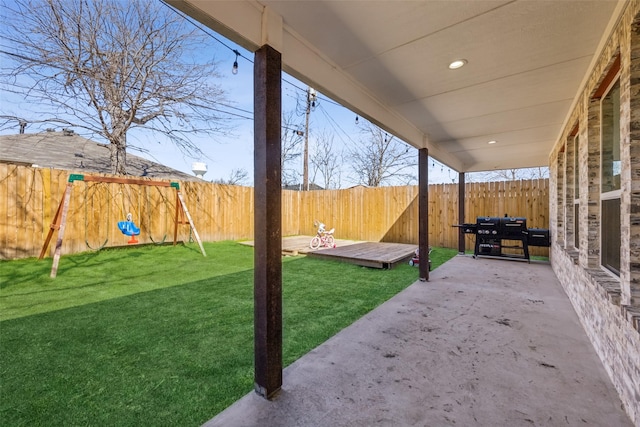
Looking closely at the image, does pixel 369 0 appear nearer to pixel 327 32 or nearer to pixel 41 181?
pixel 327 32

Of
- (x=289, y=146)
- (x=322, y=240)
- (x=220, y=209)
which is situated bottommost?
(x=322, y=240)

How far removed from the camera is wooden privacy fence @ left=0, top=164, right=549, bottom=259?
5.56 meters

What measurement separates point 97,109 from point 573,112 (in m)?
11.6

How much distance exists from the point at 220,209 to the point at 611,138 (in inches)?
340

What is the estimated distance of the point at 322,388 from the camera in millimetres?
1822

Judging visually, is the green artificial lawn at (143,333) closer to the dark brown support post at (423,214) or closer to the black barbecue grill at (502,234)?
the dark brown support post at (423,214)

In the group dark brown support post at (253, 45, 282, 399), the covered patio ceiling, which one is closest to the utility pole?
the covered patio ceiling

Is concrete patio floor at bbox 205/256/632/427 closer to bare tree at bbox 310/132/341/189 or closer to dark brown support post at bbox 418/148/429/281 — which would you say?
dark brown support post at bbox 418/148/429/281

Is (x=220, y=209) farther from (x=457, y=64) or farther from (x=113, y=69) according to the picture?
(x=457, y=64)

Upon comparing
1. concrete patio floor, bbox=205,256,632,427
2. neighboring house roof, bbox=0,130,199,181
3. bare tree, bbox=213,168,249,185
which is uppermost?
bare tree, bbox=213,168,249,185

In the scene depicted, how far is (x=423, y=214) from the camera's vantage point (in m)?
4.68

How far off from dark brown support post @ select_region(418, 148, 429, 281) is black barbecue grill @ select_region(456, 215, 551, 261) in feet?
8.50

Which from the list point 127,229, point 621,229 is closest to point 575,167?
point 621,229

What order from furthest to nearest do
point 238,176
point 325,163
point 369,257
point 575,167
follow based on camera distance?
1. point 238,176
2. point 325,163
3. point 369,257
4. point 575,167
